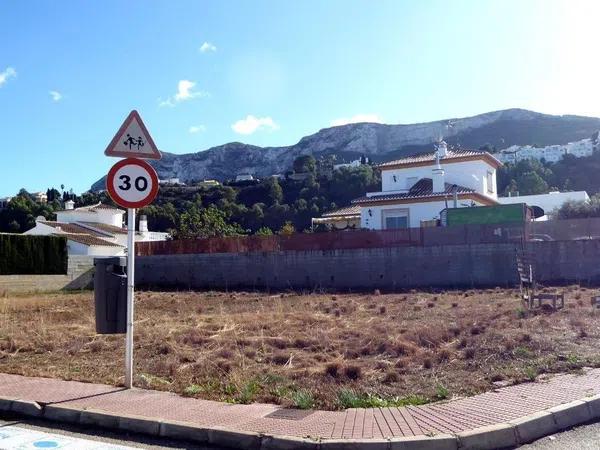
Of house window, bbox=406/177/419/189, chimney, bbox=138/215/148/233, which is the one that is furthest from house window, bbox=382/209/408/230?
chimney, bbox=138/215/148/233

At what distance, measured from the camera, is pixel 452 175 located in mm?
43156

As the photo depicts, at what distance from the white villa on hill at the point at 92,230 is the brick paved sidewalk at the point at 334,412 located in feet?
137

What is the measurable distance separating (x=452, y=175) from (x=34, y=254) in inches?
1168

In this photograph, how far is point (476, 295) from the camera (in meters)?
20.8

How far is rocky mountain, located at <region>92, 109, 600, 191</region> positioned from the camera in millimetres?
155500

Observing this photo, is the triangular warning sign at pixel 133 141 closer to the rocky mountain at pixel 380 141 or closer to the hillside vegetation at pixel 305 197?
the hillside vegetation at pixel 305 197

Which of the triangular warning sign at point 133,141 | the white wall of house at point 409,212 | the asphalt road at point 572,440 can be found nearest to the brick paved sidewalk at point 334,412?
the asphalt road at point 572,440

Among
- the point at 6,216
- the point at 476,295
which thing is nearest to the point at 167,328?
the point at 476,295

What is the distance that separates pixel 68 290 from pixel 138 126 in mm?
31427

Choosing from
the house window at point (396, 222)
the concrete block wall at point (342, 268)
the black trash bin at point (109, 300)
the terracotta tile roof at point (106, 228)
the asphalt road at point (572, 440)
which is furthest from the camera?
the terracotta tile roof at point (106, 228)

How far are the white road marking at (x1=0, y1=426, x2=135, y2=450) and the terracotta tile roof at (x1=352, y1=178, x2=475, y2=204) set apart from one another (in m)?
35.6

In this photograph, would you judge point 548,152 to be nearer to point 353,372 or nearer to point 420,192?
point 420,192

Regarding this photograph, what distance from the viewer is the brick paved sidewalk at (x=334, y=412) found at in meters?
5.48

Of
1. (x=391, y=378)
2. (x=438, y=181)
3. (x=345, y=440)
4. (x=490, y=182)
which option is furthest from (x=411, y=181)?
(x=345, y=440)
